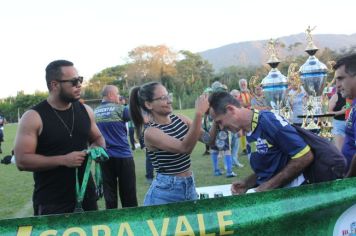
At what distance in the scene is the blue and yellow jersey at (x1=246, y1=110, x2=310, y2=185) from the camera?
2986 mm

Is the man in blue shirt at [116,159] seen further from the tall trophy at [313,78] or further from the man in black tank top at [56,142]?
the tall trophy at [313,78]

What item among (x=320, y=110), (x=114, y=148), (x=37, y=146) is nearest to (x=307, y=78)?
(x=320, y=110)

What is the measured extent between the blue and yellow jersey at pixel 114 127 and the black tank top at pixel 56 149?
8.45 ft

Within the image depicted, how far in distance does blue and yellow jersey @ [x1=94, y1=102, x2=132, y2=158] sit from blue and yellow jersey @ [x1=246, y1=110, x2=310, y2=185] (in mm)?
3400

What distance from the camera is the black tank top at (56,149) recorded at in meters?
3.60

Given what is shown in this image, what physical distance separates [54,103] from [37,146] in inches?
14.7

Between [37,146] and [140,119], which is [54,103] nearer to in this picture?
[37,146]

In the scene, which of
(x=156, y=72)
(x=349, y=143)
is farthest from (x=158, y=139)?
(x=156, y=72)

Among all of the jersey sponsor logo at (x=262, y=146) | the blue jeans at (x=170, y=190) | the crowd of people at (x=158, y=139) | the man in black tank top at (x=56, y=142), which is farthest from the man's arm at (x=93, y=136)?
the jersey sponsor logo at (x=262, y=146)

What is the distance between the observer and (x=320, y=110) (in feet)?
22.2

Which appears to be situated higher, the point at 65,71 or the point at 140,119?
the point at 65,71

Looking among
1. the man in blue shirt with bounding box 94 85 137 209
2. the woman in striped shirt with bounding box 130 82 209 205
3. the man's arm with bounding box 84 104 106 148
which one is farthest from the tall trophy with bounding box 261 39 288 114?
the man's arm with bounding box 84 104 106 148

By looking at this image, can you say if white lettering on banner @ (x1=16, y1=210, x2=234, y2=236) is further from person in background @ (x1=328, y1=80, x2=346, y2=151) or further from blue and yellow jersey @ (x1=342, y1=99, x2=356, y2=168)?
person in background @ (x1=328, y1=80, x2=346, y2=151)

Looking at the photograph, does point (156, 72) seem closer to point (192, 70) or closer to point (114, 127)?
point (192, 70)
